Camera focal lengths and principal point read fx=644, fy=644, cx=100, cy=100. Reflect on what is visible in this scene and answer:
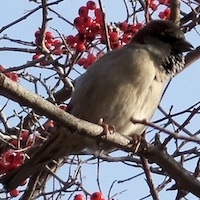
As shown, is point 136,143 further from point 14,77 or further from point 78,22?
point 14,77

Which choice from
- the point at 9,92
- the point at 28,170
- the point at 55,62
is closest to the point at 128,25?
the point at 55,62

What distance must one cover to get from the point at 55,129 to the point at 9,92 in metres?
1.56

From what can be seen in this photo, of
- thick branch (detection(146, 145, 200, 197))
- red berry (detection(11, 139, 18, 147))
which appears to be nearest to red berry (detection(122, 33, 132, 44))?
red berry (detection(11, 139, 18, 147))

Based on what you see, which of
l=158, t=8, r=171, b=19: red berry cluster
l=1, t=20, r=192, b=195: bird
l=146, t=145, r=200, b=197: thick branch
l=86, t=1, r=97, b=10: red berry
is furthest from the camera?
l=158, t=8, r=171, b=19: red berry cluster

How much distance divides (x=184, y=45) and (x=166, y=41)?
0.45ft

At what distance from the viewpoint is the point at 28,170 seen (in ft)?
12.2

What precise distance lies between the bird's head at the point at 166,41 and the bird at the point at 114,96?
3 centimetres

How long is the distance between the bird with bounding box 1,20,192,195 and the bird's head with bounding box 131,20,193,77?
0.08ft

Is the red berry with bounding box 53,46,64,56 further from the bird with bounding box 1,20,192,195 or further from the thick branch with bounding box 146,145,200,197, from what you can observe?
the thick branch with bounding box 146,145,200,197

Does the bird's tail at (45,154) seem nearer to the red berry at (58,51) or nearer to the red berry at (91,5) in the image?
the red berry at (58,51)

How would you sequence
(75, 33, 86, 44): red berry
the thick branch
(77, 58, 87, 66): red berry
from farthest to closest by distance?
1. (77, 58, 87, 66): red berry
2. (75, 33, 86, 44): red berry
3. the thick branch

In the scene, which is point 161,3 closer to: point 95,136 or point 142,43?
point 142,43

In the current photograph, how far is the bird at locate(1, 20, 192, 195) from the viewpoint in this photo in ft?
12.3

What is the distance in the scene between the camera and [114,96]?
149 inches
